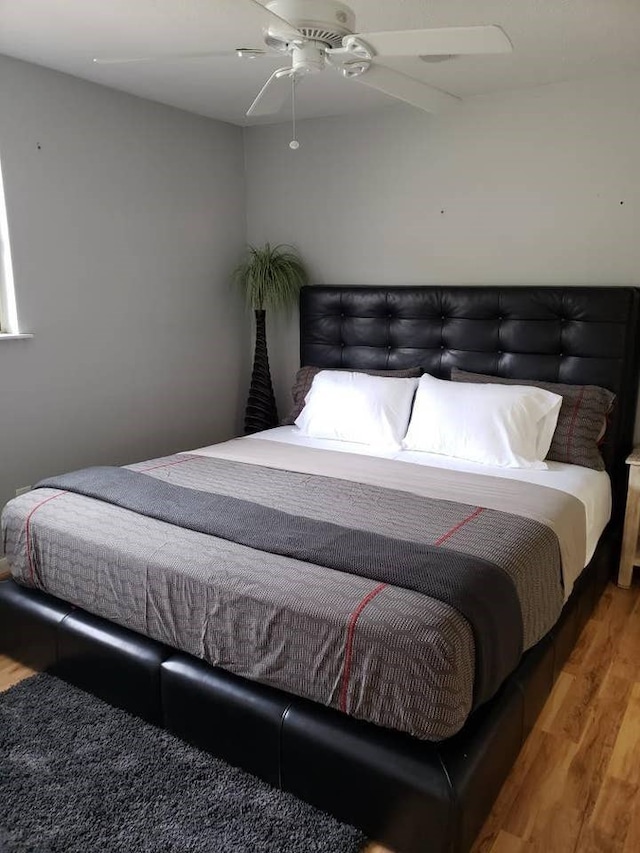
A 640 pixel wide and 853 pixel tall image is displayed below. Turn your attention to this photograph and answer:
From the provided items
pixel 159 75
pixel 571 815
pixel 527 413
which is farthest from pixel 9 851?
pixel 159 75

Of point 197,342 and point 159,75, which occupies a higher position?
point 159,75

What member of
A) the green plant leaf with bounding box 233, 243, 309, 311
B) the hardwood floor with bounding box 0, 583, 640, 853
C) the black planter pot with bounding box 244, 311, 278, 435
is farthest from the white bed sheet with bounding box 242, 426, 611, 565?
the green plant leaf with bounding box 233, 243, 309, 311

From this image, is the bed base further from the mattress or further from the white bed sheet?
the white bed sheet

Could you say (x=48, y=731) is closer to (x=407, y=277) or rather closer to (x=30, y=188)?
(x=30, y=188)

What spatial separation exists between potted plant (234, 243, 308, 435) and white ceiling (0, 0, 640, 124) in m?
0.91

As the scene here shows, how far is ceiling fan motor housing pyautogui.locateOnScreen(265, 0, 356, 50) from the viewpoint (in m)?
1.72

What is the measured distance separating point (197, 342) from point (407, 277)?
1.33 metres

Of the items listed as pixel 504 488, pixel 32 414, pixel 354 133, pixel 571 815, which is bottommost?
pixel 571 815

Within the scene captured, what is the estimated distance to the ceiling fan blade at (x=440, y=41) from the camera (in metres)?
1.76

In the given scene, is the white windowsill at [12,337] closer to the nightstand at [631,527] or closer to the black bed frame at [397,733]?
the black bed frame at [397,733]

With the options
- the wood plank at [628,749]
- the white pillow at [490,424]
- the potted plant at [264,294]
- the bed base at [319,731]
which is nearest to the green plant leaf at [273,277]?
the potted plant at [264,294]

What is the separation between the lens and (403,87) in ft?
7.73

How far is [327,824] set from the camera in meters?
1.69

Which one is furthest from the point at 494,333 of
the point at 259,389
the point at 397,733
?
the point at 397,733
